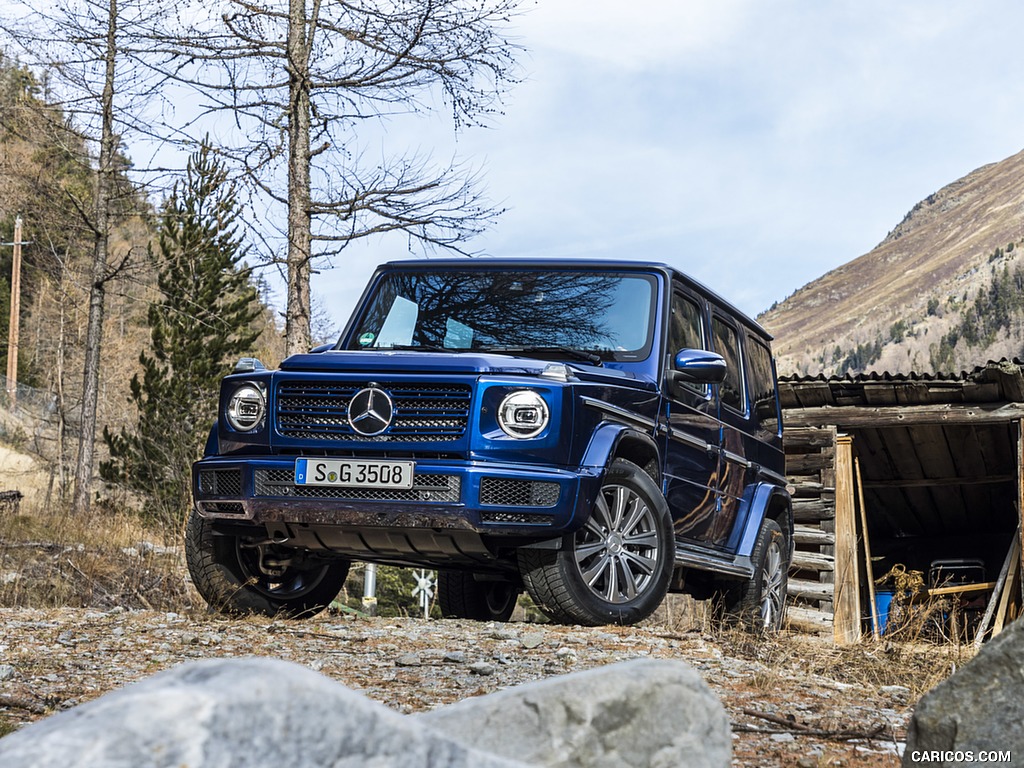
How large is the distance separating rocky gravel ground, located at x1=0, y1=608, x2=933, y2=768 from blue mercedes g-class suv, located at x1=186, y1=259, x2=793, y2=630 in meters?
0.33

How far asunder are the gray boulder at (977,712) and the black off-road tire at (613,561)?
2.98m

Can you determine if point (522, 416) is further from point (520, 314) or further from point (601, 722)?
point (601, 722)

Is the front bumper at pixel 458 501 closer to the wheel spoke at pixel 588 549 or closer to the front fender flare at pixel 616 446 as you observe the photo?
the front fender flare at pixel 616 446

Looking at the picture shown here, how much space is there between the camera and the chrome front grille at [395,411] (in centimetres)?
553

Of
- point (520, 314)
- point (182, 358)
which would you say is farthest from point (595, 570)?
point (182, 358)

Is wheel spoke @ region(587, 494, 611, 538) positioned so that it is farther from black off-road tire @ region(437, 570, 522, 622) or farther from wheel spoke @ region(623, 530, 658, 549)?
A: black off-road tire @ region(437, 570, 522, 622)

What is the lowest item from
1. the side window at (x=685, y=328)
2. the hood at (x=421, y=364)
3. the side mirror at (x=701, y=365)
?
the hood at (x=421, y=364)

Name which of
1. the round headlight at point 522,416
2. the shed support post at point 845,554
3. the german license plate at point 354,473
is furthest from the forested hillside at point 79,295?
the round headlight at point 522,416

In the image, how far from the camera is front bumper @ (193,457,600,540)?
5.43 m

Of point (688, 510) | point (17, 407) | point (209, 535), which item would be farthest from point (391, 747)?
point (17, 407)

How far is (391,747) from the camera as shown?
5.12 ft

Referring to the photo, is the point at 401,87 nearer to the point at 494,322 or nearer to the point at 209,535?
the point at 494,322

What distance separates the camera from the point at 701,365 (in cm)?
638

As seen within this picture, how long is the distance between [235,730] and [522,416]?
13.4ft
